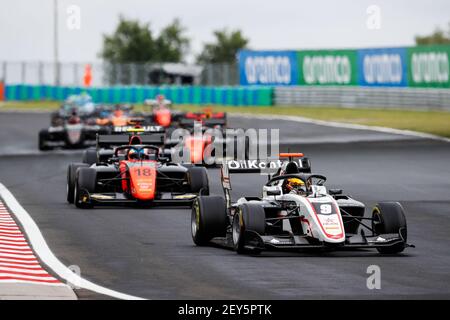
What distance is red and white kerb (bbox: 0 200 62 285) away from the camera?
13598mm

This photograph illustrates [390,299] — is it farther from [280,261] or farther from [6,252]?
[6,252]

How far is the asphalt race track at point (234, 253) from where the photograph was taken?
13.0 meters

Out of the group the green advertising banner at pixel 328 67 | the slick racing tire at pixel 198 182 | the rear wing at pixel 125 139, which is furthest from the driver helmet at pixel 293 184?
the green advertising banner at pixel 328 67

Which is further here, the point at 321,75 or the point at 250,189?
the point at 321,75

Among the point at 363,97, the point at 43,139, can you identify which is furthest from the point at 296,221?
the point at 363,97

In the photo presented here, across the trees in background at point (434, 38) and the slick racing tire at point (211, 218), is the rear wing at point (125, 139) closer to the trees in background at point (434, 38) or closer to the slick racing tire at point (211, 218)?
the slick racing tire at point (211, 218)

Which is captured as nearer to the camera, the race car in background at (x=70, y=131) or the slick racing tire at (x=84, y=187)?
the slick racing tire at (x=84, y=187)

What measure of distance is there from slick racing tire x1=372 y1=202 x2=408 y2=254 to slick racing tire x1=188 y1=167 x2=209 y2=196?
6.96 meters

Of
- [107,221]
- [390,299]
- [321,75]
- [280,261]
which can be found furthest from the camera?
[321,75]

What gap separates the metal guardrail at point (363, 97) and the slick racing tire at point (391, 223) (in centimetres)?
3906

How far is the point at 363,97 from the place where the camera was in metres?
61.1

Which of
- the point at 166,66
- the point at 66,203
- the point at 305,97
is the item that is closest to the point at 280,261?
the point at 66,203
